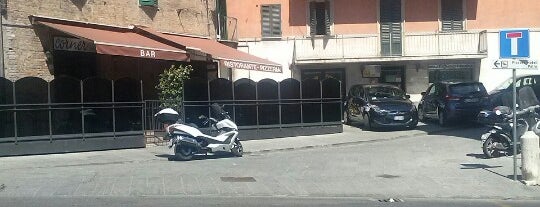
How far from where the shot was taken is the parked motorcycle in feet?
49.2

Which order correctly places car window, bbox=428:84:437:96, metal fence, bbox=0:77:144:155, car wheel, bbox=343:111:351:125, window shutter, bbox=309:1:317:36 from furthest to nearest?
window shutter, bbox=309:1:317:36
car wheel, bbox=343:111:351:125
car window, bbox=428:84:437:96
metal fence, bbox=0:77:144:155

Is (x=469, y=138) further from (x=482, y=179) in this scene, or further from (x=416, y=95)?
(x=416, y=95)

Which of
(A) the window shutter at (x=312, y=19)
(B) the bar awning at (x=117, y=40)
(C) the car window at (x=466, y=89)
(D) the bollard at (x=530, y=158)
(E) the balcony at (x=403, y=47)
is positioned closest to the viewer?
(D) the bollard at (x=530, y=158)

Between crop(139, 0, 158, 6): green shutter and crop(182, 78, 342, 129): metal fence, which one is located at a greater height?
crop(139, 0, 158, 6): green shutter

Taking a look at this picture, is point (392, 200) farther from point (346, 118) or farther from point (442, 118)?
point (346, 118)

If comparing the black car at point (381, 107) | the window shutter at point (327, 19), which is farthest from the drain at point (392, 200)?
the window shutter at point (327, 19)

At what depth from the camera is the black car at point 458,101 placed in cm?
2252

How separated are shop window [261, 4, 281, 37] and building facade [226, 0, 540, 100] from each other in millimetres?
44

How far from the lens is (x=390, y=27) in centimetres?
2898

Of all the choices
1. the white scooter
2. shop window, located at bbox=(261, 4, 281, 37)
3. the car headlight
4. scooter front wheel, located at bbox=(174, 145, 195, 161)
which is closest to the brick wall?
the white scooter

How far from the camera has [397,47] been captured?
93.9 feet

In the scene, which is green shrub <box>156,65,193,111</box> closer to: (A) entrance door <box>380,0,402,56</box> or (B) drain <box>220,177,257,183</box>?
(B) drain <box>220,177,257,183</box>

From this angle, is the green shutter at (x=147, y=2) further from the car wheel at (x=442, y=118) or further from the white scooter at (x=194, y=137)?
the car wheel at (x=442, y=118)

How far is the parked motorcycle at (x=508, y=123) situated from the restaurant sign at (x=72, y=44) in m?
11.0
